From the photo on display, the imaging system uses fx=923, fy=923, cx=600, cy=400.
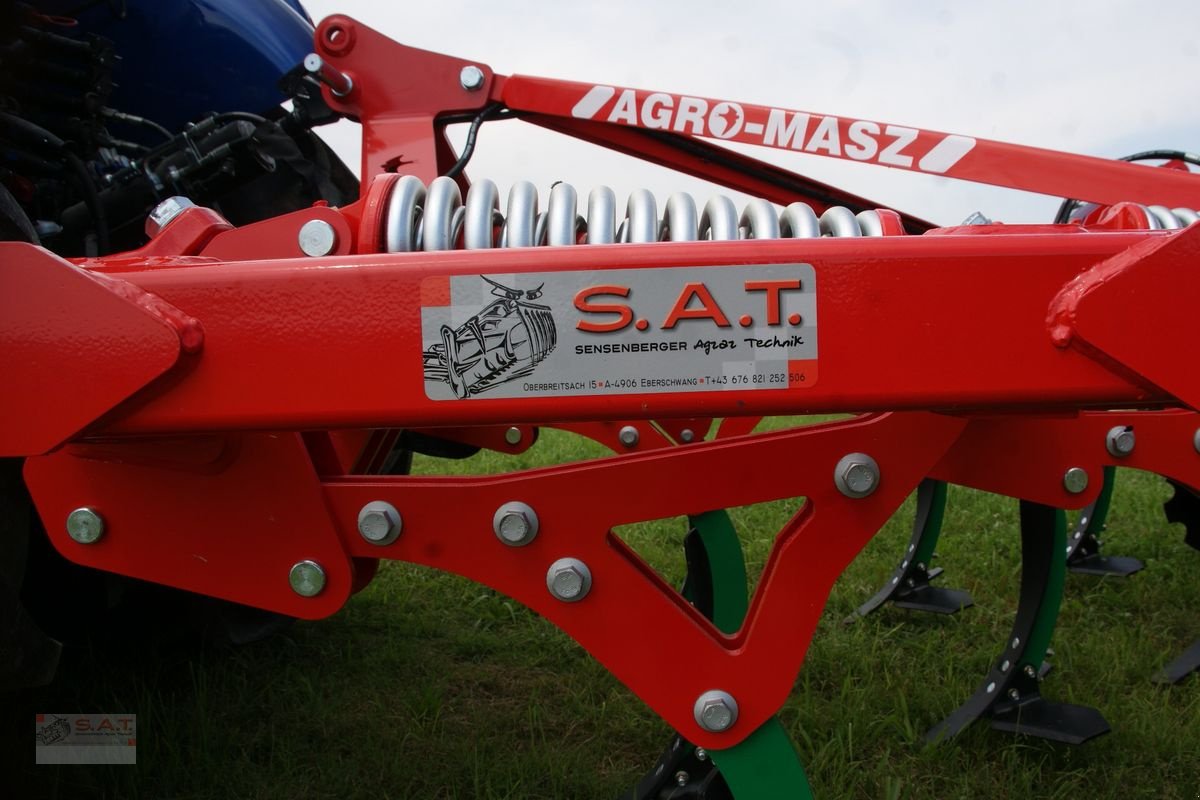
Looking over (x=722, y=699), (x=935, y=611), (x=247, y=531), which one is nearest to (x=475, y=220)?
(x=247, y=531)

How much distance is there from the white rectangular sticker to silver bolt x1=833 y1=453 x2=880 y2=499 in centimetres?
31

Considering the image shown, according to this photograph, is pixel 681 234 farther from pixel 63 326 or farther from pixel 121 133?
pixel 121 133

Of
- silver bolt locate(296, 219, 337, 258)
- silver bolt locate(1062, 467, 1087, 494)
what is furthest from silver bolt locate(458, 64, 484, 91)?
silver bolt locate(1062, 467, 1087, 494)

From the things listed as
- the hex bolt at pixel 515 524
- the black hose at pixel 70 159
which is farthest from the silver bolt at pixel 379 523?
the black hose at pixel 70 159

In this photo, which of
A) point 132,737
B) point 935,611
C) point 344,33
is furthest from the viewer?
point 935,611

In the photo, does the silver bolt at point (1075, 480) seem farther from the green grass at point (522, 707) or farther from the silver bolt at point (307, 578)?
the silver bolt at point (307, 578)

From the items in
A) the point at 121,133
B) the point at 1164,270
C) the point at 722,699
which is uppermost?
the point at 121,133

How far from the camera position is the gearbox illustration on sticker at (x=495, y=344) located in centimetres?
100

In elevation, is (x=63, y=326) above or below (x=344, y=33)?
below

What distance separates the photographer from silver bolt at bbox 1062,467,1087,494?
5.59ft

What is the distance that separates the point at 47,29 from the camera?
1902 mm

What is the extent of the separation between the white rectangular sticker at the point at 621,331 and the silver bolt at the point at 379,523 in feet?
0.98

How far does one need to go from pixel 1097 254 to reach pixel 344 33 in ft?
6.19

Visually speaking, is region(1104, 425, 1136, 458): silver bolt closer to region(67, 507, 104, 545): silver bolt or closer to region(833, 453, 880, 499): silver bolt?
region(833, 453, 880, 499): silver bolt
